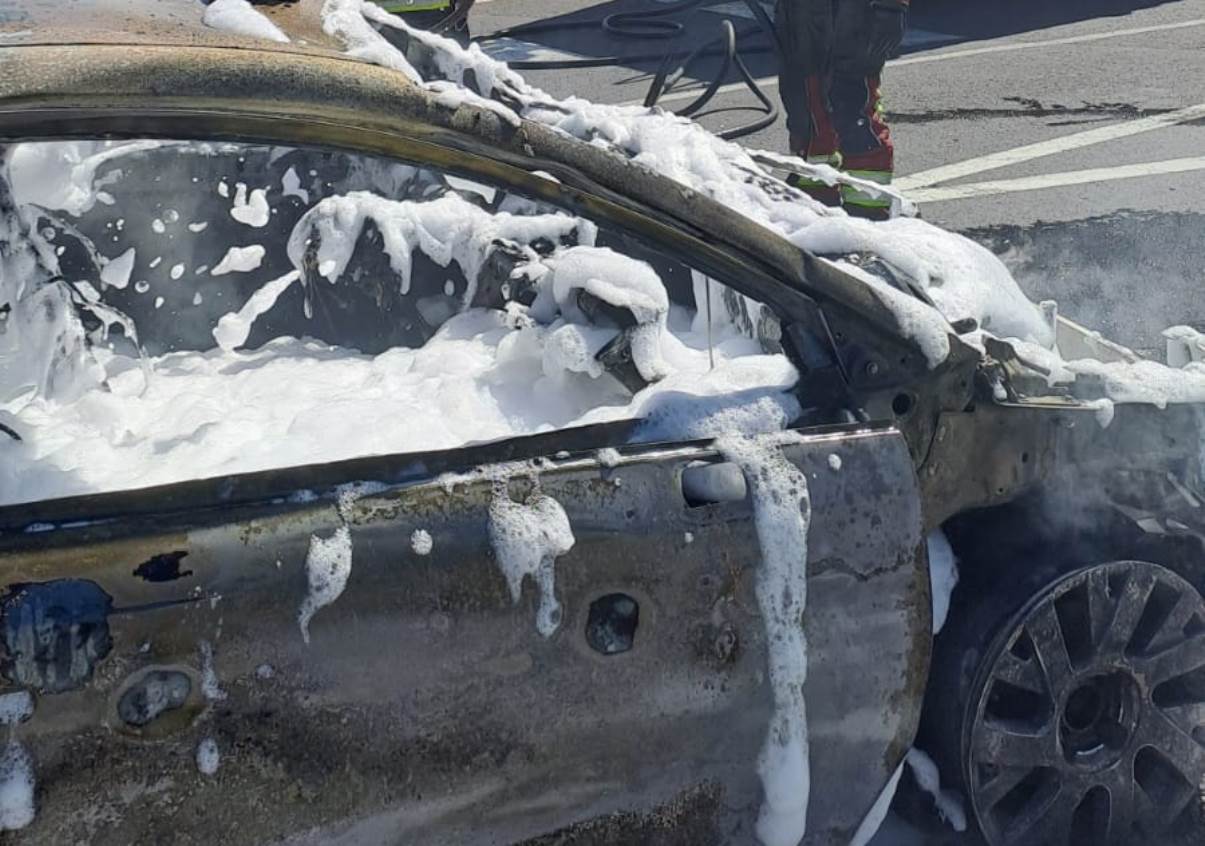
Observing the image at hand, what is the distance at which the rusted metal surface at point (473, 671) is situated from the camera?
1.86m

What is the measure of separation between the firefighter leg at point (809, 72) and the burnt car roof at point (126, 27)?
457 cm

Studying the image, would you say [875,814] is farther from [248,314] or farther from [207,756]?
[248,314]

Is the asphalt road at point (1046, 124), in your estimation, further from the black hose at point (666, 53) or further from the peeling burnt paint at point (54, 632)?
the peeling burnt paint at point (54, 632)

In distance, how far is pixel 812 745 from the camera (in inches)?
88.0

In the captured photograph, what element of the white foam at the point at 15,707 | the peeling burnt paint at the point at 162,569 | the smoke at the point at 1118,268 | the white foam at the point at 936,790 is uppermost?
the peeling burnt paint at the point at 162,569

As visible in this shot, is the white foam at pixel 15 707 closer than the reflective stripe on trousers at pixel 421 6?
Yes

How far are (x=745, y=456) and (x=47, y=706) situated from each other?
1.07m

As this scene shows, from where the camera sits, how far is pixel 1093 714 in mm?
2602

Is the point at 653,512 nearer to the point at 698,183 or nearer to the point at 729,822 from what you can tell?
the point at 729,822

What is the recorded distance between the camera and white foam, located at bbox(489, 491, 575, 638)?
6.65 ft

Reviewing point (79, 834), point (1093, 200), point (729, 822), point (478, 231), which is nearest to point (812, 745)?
point (729, 822)

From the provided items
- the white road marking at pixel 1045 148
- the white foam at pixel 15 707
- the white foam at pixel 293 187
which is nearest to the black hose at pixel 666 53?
the white road marking at pixel 1045 148

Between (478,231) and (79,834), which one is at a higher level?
(478,231)

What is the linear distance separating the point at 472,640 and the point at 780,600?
50cm
